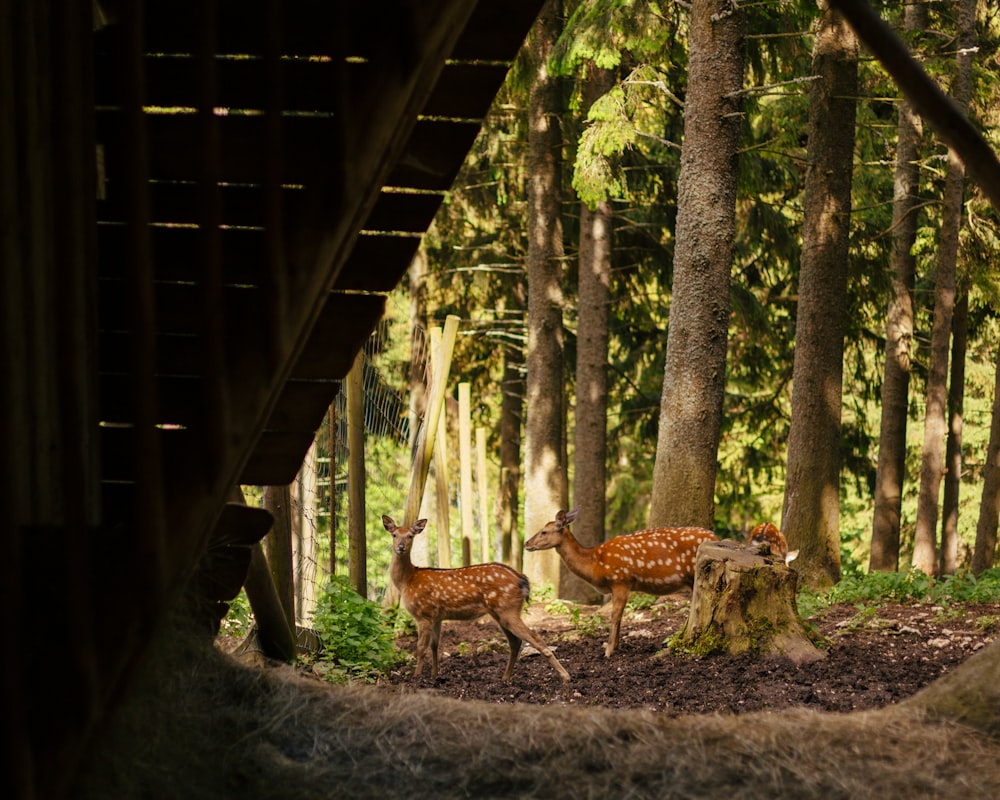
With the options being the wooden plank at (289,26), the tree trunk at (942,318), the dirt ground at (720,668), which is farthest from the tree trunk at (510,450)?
the wooden plank at (289,26)

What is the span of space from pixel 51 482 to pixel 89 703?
2.44 feet

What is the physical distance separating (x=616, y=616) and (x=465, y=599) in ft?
4.53

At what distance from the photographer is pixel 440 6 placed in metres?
3.80

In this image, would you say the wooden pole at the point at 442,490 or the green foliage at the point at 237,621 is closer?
the green foliage at the point at 237,621

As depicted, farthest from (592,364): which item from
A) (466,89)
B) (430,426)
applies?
(466,89)

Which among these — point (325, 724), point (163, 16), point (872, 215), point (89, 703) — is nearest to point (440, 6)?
point (163, 16)

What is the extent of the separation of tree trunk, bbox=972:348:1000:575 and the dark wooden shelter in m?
15.8

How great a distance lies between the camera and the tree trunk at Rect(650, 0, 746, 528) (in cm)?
1192

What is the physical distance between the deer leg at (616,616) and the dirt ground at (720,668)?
4.4 inches

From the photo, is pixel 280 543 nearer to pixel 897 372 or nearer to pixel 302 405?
pixel 302 405

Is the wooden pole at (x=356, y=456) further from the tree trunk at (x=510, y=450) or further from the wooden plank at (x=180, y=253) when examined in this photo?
the tree trunk at (x=510, y=450)

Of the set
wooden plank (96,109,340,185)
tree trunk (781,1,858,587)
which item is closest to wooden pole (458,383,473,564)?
tree trunk (781,1,858,587)

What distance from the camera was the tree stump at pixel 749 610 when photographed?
8.41m

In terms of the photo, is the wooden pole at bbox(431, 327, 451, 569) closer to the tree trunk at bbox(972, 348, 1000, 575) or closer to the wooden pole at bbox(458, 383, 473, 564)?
the wooden pole at bbox(458, 383, 473, 564)
